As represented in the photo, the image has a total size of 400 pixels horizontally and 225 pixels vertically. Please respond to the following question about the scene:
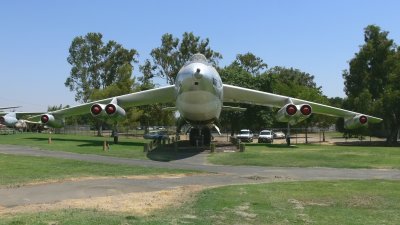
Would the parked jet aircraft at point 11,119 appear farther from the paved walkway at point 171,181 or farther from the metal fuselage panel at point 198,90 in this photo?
A: the paved walkway at point 171,181

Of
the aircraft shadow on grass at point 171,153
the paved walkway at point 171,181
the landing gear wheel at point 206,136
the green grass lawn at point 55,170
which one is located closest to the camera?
the paved walkway at point 171,181

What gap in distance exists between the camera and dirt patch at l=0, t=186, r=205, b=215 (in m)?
9.59

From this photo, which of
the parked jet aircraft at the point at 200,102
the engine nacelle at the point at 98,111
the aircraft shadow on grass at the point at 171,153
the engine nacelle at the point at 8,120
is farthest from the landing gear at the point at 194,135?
the engine nacelle at the point at 8,120

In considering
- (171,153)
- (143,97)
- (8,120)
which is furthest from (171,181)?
(8,120)

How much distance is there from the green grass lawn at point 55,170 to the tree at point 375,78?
3271 centimetres

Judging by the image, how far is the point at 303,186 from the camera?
14.0m

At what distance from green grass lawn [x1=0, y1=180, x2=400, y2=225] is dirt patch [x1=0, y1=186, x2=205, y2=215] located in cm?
40

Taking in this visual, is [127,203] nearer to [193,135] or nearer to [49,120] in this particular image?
[193,135]

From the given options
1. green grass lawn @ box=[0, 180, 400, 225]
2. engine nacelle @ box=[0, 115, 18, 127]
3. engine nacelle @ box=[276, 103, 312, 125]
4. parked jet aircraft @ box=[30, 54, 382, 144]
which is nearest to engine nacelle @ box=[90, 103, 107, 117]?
parked jet aircraft @ box=[30, 54, 382, 144]

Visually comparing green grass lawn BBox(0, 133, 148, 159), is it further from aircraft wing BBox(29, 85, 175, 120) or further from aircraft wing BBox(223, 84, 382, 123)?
aircraft wing BBox(223, 84, 382, 123)

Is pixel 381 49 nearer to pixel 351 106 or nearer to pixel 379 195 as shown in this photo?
pixel 351 106

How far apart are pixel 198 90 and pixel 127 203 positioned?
610 inches

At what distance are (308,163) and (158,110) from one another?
143ft

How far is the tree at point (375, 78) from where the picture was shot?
148 ft
